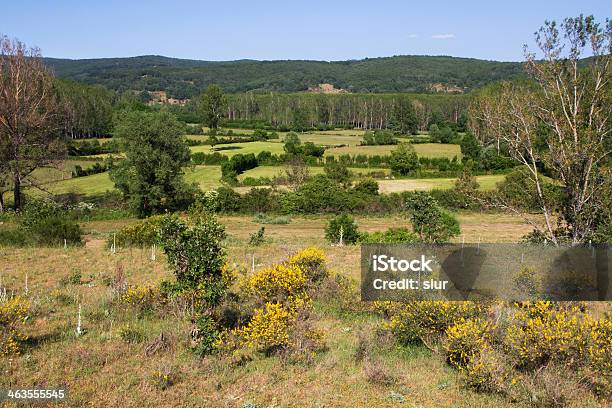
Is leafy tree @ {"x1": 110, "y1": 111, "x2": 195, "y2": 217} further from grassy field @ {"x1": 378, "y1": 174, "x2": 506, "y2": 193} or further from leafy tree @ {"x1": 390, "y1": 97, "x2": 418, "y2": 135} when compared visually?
leafy tree @ {"x1": 390, "y1": 97, "x2": 418, "y2": 135}

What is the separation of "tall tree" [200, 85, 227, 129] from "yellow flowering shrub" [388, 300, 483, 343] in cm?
9934

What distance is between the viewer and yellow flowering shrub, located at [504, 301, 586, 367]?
31.4 ft

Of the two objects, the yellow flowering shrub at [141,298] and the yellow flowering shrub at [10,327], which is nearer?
the yellow flowering shrub at [10,327]

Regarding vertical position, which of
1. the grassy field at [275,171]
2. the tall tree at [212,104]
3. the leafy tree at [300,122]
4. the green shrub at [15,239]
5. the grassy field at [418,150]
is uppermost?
the tall tree at [212,104]

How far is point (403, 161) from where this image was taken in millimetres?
66875

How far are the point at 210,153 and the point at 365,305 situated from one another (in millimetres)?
65189

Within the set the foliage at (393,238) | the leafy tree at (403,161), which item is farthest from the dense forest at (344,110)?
the foliage at (393,238)

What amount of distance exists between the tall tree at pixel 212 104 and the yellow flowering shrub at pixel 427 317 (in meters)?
99.3

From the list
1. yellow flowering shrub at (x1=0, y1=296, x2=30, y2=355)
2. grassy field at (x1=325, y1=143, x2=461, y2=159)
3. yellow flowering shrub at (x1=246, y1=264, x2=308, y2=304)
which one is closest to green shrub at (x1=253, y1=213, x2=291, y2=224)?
yellow flowering shrub at (x1=246, y1=264, x2=308, y2=304)

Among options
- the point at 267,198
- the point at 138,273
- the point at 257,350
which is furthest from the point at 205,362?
the point at 267,198

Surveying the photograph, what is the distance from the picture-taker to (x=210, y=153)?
76438 millimetres

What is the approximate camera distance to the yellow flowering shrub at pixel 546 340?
9574 mm

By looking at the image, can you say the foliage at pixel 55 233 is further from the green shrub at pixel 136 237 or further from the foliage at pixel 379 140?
the foliage at pixel 379 140

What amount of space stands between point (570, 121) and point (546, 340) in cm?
965
